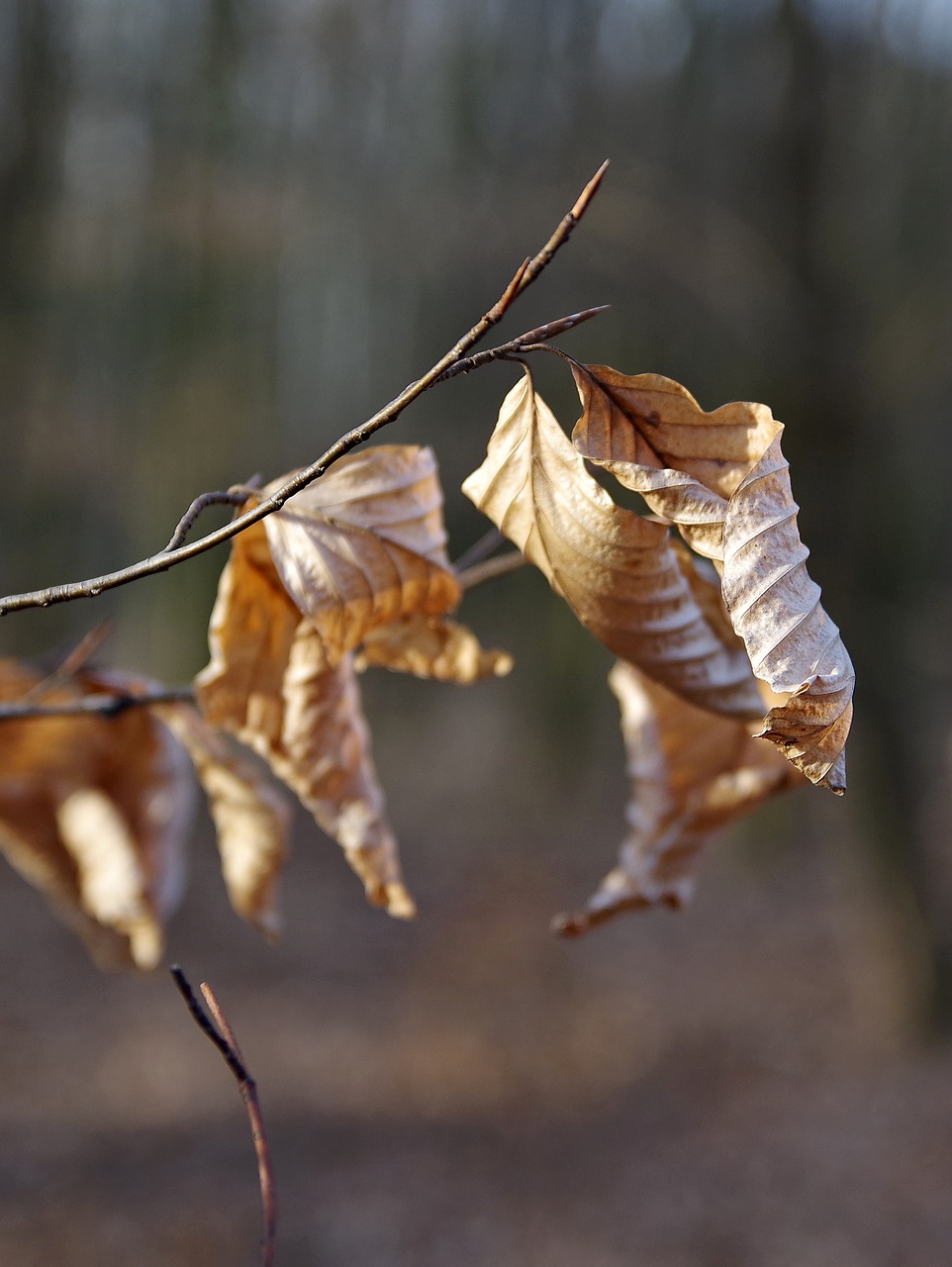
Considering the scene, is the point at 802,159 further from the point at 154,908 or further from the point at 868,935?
the point at 154,908

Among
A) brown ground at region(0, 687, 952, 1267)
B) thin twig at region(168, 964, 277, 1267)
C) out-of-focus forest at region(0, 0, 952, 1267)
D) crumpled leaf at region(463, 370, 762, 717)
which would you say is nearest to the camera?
thin twig at region(168, 964, 277, 1267)

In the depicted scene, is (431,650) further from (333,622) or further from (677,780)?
(677,780)

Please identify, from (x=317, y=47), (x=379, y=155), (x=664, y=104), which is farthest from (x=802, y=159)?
(x=317, y=47)

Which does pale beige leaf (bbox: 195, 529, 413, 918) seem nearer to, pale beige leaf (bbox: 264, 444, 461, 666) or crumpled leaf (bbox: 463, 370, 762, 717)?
pale beige leaf (bbox: 264, 444, 461, 666)

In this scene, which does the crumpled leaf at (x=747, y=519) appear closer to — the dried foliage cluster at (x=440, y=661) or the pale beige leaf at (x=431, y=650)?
the dried foliage cluster at (x=440, y=661)

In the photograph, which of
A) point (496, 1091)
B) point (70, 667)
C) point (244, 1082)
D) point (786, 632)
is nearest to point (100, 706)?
point (70, 667)

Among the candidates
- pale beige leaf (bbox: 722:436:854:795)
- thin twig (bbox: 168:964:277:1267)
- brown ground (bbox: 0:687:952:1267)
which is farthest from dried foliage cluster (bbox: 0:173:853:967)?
brown ground (bbox: 0:687:952:1267)

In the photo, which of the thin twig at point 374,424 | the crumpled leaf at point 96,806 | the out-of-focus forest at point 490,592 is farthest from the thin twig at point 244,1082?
the out-of-focus forest at point 490,592
